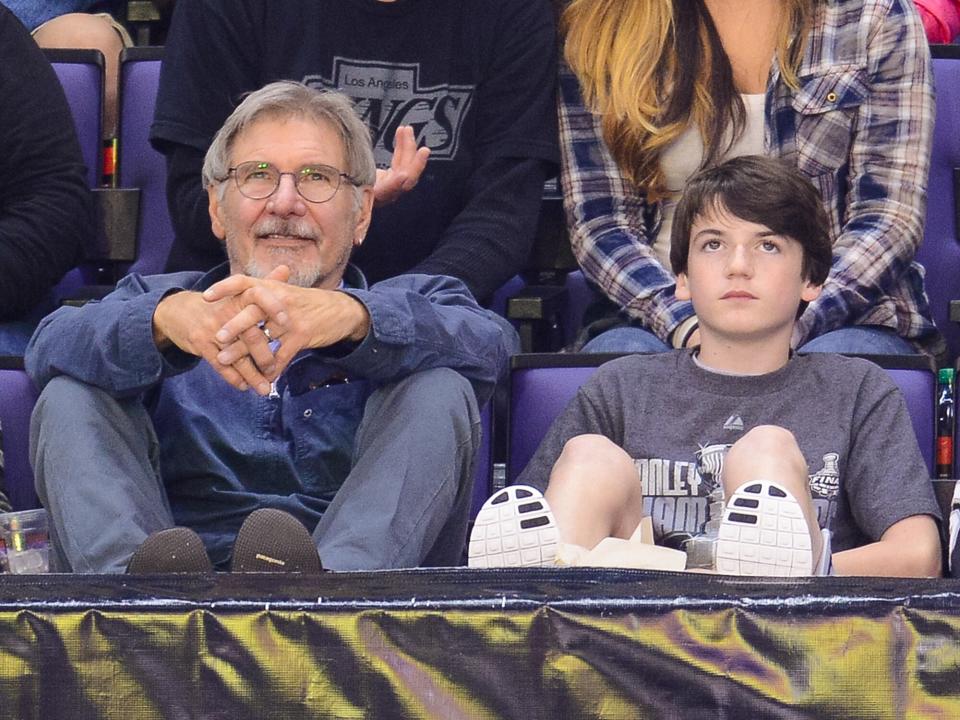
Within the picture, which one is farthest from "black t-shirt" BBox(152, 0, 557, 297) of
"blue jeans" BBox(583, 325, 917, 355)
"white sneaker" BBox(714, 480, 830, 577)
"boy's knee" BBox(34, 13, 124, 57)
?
"white sneaker" BBox(714, 480, 830, 577)

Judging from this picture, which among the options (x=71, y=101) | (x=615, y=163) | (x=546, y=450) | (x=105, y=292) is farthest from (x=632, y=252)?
(x=71, y=101)

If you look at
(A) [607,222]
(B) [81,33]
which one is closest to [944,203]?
(A) [607,222]

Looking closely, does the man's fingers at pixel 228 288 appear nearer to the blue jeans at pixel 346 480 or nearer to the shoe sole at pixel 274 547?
the blue jeans at pixel 346 480

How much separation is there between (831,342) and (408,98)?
755 millimetres

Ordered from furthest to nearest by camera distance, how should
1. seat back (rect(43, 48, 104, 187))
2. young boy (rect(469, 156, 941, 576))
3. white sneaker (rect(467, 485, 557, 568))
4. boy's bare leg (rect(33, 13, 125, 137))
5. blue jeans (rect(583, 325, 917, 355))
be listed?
1. boy's bare leg (rect(33, 13, 125, 137))
2. seat back (rect(43, 48, 104, 187))
3. blue jeans (rect(583, 325, 917, 355))
4. young boy (rect(469, 156, 941, 576))
5. white sneaker (rect(467, 485, 557, 568))

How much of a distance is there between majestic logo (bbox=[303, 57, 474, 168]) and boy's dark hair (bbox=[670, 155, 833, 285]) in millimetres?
481

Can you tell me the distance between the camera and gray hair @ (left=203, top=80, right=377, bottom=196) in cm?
222

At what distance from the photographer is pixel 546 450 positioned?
212 centimetres

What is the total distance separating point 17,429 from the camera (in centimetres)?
224

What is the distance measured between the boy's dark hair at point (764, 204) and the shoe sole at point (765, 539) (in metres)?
0.61

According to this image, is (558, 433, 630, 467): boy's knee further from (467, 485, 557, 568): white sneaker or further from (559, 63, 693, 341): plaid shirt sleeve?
(559, 63, 693, 341): plaid shirt sleeve

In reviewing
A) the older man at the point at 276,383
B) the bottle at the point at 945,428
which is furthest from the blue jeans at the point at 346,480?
the bottle at the point at 945,428

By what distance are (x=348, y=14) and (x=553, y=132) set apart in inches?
14.5

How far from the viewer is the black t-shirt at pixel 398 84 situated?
8.36 ft
